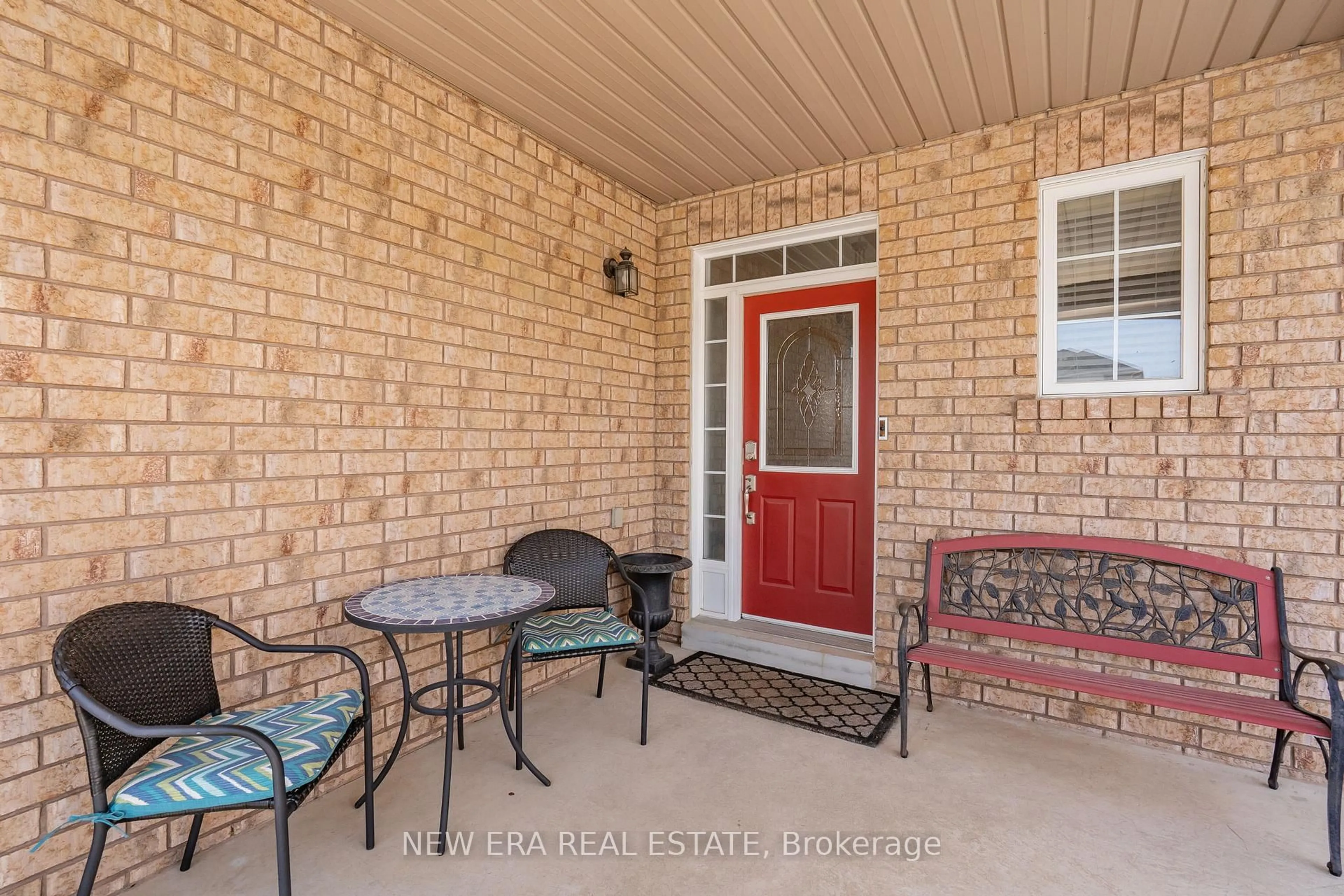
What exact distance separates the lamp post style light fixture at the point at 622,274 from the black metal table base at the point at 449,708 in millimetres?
2244

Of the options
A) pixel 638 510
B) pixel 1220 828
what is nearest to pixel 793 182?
pixel 638 510

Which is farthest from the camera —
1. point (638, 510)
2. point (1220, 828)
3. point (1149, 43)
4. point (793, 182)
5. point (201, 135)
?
point (638, 510)

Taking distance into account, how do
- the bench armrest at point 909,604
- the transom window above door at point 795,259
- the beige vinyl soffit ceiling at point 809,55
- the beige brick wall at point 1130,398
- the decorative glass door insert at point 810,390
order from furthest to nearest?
the decorative glass door insert at point 810,390, the transom window above door at point 795,259, the bench armrest at point 909,604, the beige brick wall at point 1130,398, the beige vinyl soffit ceiling at point 809,55

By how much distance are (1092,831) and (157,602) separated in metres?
3.13

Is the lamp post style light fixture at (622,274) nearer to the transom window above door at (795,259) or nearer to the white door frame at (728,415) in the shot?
the white door frame at (728,415)

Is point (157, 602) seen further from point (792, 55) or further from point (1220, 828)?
point (1220, 828)

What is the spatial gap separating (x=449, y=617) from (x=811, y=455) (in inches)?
98.6

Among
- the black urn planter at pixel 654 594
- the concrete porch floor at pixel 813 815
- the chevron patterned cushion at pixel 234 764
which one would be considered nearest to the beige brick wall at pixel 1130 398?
the concrete porch floor at pixel 813 815

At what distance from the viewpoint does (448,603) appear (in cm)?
221

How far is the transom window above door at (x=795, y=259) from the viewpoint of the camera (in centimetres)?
366

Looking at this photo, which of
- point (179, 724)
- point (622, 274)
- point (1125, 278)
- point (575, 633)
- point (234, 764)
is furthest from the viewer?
point (622, 274)

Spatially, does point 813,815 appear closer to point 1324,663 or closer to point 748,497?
point 1324,663

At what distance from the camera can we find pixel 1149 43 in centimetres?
250

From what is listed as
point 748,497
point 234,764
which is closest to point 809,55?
point 748,497
